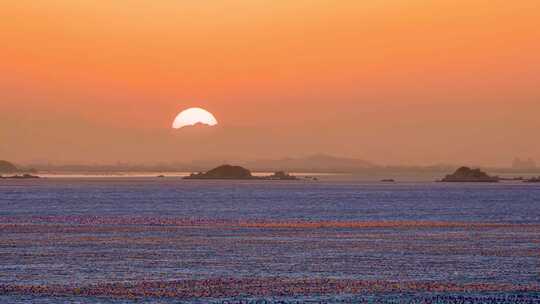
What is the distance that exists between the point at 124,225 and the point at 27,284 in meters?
54.1

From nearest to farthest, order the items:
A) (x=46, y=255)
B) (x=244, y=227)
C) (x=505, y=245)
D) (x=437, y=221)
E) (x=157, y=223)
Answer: (x=46, y=255) < (x=505, y=245) < (x=244, y=227) < (x=157, y=223) < (x=437, y=221)

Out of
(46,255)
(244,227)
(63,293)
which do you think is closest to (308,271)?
(63,293)

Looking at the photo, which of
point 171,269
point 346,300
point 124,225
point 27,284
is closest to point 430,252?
point 171,269

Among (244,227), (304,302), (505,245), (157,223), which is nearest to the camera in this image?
(304,302)

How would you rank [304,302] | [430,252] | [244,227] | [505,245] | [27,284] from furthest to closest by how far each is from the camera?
1. [244,227]
2. [505,245]
3. [430,252]
4. [27,284]
5. [304,302]

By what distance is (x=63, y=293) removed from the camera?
4419 centimetres

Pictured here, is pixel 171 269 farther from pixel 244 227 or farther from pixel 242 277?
pixel 244 227

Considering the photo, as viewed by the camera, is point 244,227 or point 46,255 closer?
point 46,255

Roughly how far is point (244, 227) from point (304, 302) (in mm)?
56903

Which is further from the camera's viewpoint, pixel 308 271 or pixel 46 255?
pixel 46 255

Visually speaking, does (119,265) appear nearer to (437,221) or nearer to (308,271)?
(308,271)

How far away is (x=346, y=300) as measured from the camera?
42750 millimetres

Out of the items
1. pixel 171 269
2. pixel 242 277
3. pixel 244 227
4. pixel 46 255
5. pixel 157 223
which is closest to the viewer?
pixel 242 277

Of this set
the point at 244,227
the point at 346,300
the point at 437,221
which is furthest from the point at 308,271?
the point at 437,221
